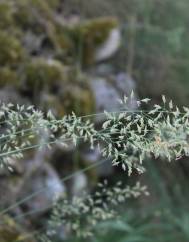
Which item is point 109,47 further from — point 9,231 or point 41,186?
point 9,231

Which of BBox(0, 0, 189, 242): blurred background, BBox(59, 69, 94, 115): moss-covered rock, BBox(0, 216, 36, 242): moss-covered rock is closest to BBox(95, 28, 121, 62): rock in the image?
BBox(0, 0, 189, 242): blurred background

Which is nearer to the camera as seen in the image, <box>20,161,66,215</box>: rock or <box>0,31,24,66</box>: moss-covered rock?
<box>20,161,66,215</box>: rock

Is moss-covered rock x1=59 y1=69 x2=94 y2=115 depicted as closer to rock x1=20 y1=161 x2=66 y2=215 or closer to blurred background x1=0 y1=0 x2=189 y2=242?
blurred background x1=0 y1=0 x2=189 y2=242

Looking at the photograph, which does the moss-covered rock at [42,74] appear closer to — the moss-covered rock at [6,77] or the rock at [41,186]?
the moss-covered rock at [6,77]

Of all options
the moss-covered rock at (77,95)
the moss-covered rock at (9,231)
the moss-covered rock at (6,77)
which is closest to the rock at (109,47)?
the moss-covered rock at (77,95)

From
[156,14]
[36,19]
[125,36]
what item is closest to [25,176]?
[36,19]

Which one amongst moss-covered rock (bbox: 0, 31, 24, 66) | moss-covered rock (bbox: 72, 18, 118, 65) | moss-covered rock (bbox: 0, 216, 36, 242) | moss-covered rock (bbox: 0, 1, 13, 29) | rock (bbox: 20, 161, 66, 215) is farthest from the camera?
moss-covered rock (bbox: 72, 18, 118, 65)

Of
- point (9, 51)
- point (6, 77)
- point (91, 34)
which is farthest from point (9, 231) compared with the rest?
point (91, 34)

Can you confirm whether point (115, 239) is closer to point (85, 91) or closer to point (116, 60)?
point (85, 91)
